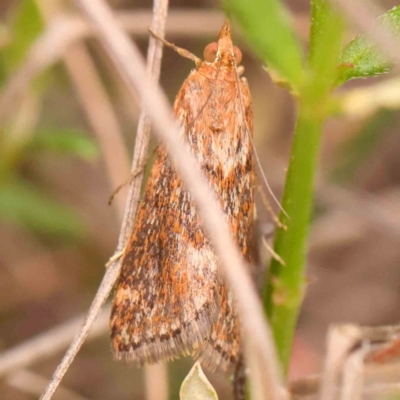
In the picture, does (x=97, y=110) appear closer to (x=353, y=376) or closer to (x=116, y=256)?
(x=116, y=256)

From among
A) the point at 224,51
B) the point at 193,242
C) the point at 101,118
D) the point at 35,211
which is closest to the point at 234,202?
the point at 193,242

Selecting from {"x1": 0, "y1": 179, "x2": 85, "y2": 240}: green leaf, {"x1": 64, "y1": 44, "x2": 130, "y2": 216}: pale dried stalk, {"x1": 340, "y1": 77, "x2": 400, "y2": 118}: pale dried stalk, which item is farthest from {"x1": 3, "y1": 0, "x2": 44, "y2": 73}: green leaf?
{"x1": 340, "y1": 77, "x2": 400, "y2": 118}: pale dried stalk

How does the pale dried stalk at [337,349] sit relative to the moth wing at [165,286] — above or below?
below

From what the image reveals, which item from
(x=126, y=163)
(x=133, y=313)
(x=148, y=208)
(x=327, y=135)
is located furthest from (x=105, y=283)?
(x=327, y=135)

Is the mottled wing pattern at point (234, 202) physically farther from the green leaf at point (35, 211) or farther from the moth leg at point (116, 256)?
the green leaf at point (35, 211)

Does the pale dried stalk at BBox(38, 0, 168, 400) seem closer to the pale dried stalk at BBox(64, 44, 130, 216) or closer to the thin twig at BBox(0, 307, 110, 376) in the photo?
the thin twig at BBox(0, 307, 110, 376)

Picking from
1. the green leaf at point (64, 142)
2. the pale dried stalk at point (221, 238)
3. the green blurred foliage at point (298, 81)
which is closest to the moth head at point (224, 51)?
the green blurred foliage at point (298, 81)
